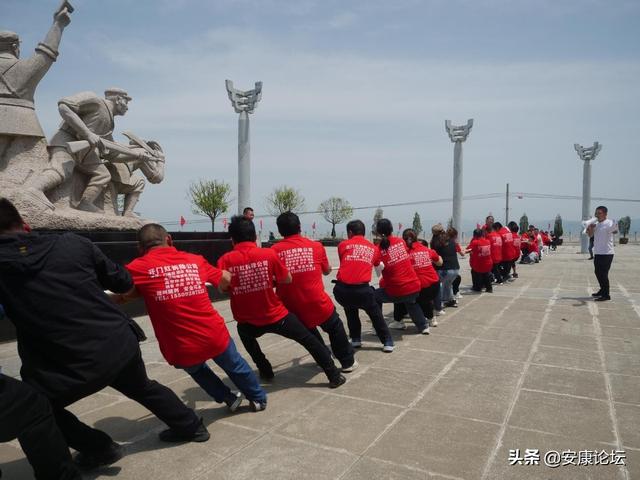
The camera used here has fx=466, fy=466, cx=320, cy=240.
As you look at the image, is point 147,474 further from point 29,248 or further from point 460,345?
point 460,345

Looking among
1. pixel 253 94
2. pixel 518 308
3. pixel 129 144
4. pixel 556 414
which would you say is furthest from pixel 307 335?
pixel 253 94

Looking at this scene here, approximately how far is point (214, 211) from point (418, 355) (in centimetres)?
3025

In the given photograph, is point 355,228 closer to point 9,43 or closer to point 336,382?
point 336,382

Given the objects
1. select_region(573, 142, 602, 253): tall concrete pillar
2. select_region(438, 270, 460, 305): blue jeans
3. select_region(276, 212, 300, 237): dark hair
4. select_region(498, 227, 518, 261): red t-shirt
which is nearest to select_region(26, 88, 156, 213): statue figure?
select_region(276, 212, 300, 237): dark hair

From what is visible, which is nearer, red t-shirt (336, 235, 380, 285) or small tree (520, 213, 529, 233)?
red t-shirt (336, 235, 380, 285)

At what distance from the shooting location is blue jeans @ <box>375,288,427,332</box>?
5.74 m

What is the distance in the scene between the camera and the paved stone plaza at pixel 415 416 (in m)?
2.67

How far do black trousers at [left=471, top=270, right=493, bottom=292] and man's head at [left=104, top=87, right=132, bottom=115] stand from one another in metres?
7.77

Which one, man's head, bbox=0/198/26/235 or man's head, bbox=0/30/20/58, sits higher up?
man's head, bbox=0/30/20/58

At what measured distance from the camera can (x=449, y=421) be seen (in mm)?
3281

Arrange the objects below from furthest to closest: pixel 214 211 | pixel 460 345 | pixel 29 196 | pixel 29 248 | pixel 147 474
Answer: pixel 214 211
pixel 29 196
pixel 460 345
pixel 147 474
pixel 29 248

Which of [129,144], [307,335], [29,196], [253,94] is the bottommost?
[307,335]

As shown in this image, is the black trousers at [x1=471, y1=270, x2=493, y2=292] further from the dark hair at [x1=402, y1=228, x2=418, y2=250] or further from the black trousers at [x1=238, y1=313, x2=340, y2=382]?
the black trousers at [x1=238, y1=313, x2=340, y2=382]

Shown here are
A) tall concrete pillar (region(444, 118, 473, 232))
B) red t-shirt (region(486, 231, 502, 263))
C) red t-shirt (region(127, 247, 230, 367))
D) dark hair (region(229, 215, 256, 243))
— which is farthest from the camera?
tall concrete pillar (region(444, 118, 473, 232))
